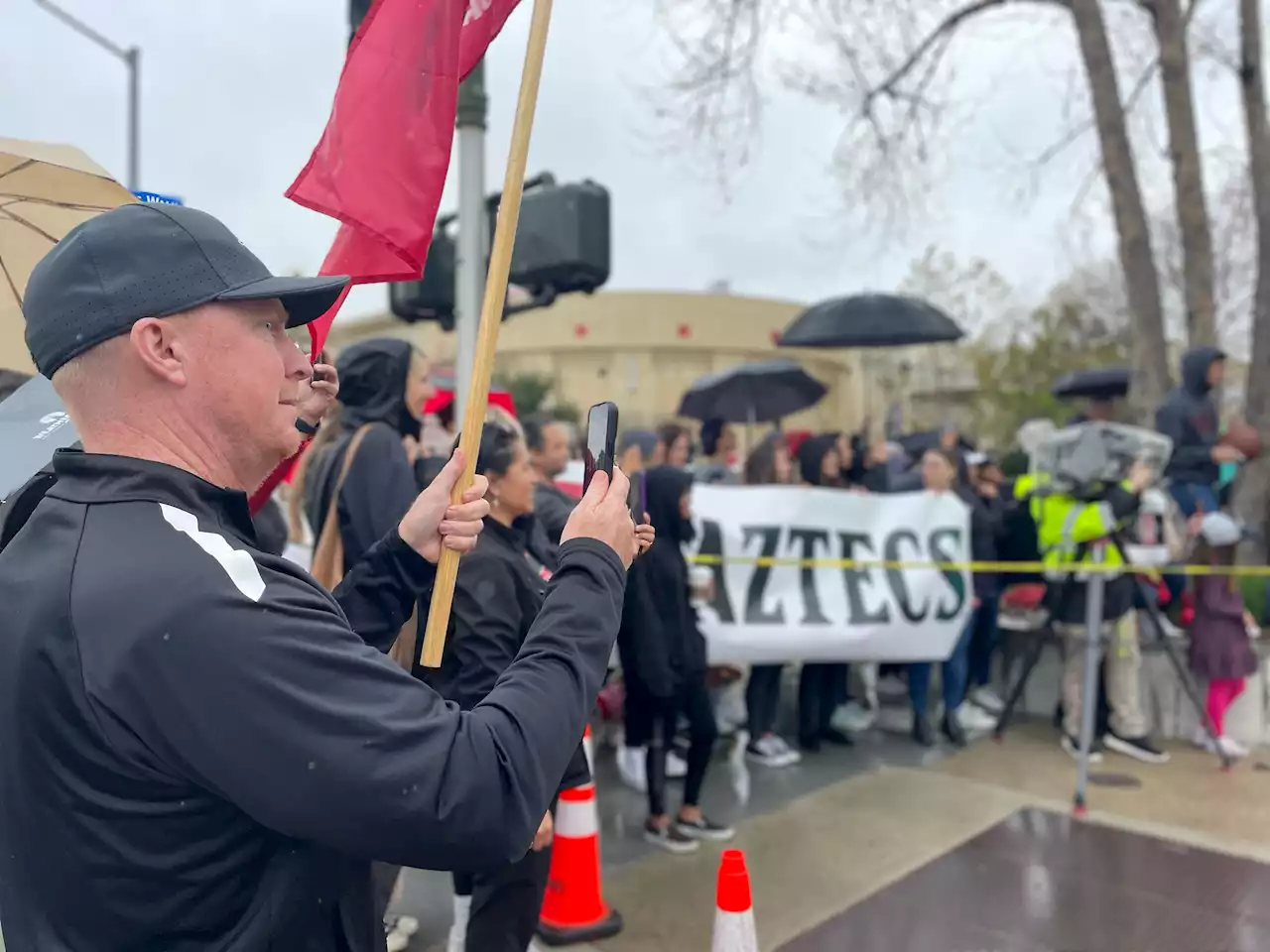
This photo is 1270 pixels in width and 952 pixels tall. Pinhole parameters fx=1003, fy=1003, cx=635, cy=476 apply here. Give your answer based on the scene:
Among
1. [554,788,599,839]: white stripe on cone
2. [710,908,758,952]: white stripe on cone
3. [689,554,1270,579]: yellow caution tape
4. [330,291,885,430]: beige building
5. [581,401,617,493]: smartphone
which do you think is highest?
[330,291,885,430]: beige building

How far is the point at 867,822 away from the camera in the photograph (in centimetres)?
A: 538

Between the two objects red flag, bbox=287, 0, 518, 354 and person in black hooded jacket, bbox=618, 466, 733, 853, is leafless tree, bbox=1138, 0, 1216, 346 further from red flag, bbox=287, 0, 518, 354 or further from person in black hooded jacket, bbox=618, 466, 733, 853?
red flag, bbox=287, 0, 518, 354

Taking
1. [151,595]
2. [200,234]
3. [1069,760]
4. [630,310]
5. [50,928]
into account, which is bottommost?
[1069,760]

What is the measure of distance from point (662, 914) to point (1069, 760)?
3373mm

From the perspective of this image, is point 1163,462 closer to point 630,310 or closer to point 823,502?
point 823,502

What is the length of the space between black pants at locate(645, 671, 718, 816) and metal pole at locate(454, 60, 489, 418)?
1809 millimetres

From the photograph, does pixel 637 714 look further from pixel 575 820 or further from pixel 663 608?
pixel 575 820

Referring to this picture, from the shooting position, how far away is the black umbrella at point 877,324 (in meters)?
10.3

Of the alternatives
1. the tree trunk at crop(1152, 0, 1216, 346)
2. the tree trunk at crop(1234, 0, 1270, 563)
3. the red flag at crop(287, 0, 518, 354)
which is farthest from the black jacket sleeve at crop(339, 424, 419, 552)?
the tree trunk at crop(1152, 0, 1216, 346)

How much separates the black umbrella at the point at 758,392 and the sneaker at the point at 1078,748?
512 cm

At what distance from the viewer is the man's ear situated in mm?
1290

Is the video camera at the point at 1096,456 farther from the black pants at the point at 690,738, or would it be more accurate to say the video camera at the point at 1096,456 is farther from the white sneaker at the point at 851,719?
the black pants at the point at 690,738

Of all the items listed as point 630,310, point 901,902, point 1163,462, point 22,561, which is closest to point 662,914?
point 901,902

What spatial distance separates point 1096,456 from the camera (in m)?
6.07
